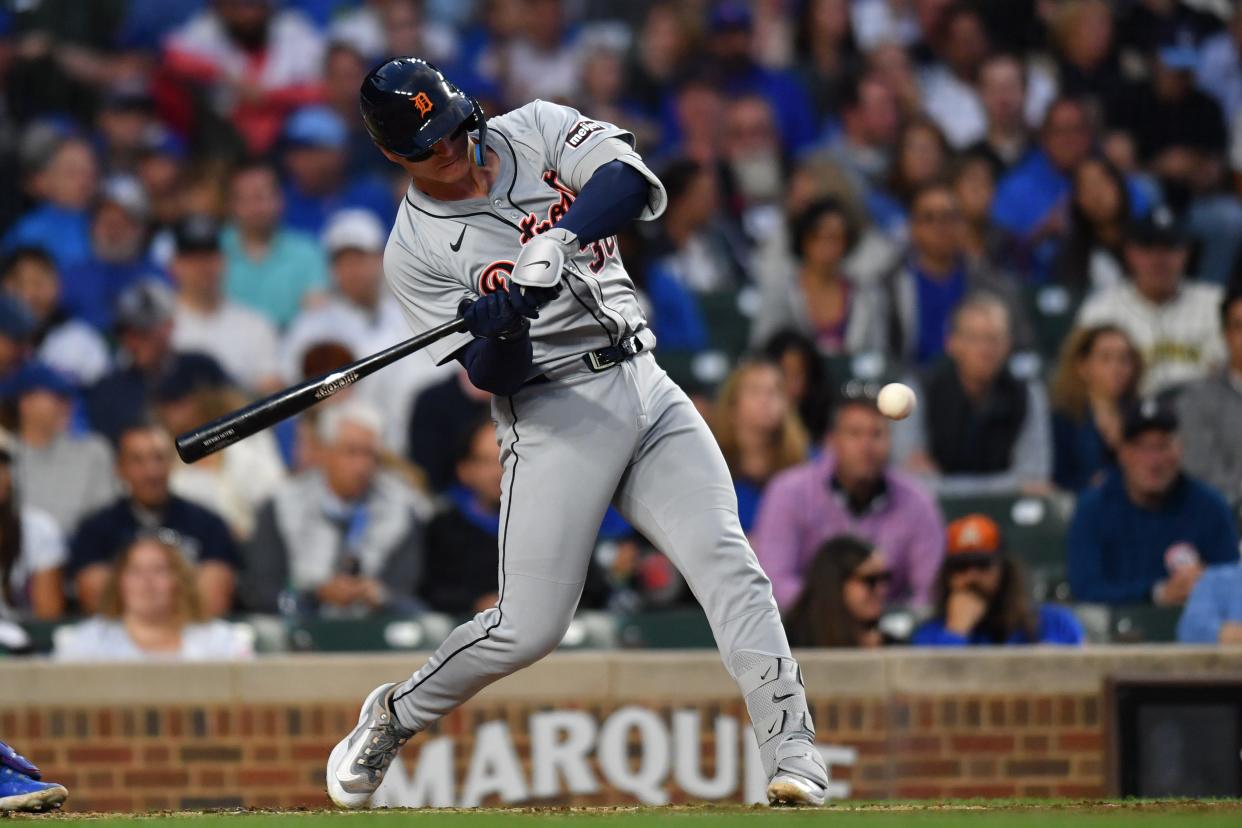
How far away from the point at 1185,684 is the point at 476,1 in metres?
6.49

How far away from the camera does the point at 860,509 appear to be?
7.30m

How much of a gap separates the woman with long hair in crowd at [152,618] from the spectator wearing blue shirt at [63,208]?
288 cm

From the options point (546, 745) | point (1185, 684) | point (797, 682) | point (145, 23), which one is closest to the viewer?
point (797, 682)

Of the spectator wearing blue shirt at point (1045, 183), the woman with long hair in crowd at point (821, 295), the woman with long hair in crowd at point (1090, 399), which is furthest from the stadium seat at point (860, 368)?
the spectator wearing blue shirt at point (1045, 183)

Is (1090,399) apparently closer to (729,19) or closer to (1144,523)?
(1144,523)

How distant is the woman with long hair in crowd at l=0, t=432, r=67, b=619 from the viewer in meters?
7.58

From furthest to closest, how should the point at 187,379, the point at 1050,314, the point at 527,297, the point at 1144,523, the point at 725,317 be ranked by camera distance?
1. the point at 725,317
2. the point at 1050,314
3. the point at 187,379
4. the point at 1144,523
5. the point at 527,297

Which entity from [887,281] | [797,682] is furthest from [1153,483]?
[797,682]

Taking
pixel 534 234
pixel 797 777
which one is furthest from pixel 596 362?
pixel 797 777

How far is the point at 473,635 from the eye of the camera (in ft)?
15.6

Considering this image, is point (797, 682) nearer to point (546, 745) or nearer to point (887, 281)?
point (546, 745)

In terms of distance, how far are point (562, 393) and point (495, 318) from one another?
0.36 m

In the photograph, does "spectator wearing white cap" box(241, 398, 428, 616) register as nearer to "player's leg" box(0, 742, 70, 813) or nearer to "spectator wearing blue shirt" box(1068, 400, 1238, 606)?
"spectator wearing blue shirt" box(1068, 400, 1238, 606)

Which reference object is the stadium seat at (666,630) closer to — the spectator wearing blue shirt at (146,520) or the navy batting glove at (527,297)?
the spectator wearing blue shirt at (146,520)
